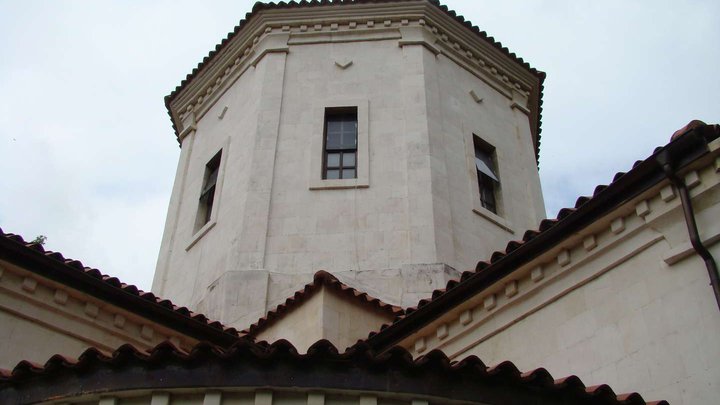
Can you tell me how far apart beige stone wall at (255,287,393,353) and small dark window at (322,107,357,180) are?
12.1 ft

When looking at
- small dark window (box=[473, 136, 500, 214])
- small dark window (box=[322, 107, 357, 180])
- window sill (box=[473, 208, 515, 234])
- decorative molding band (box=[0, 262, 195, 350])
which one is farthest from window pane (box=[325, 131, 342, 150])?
decorative molding band (box=[0, 262, 195, 350])

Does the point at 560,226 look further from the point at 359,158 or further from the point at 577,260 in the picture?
the point at 359,158

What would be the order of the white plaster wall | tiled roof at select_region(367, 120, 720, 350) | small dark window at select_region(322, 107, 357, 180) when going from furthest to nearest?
1. small dark window at select_region(322, 107, 357, 180)
2. tiled roof at select_region(367, 120, 720, 350)
3. the white plaster wall

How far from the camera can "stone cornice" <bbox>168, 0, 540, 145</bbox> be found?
16078 mm

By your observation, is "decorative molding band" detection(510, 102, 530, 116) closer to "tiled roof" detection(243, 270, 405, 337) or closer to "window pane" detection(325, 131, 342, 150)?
"window pane" detection(325, 131, 342, 150)

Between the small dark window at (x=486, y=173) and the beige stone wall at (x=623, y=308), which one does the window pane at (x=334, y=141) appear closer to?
the small dark window at (x=486, y=173)

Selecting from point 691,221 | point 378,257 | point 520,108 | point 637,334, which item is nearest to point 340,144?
point 378,257

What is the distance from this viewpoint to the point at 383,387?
614 cm

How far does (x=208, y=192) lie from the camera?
15562mm

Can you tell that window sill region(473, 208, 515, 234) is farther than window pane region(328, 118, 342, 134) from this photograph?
No

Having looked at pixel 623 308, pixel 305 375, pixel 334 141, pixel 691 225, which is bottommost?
pixel 305 375

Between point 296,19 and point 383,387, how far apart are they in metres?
11.5

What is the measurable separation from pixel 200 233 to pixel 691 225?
30.5 ft

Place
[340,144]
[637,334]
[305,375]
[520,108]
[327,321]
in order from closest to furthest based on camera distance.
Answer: [305,375], [637,334], [327,321], [340,144], [520,108]
